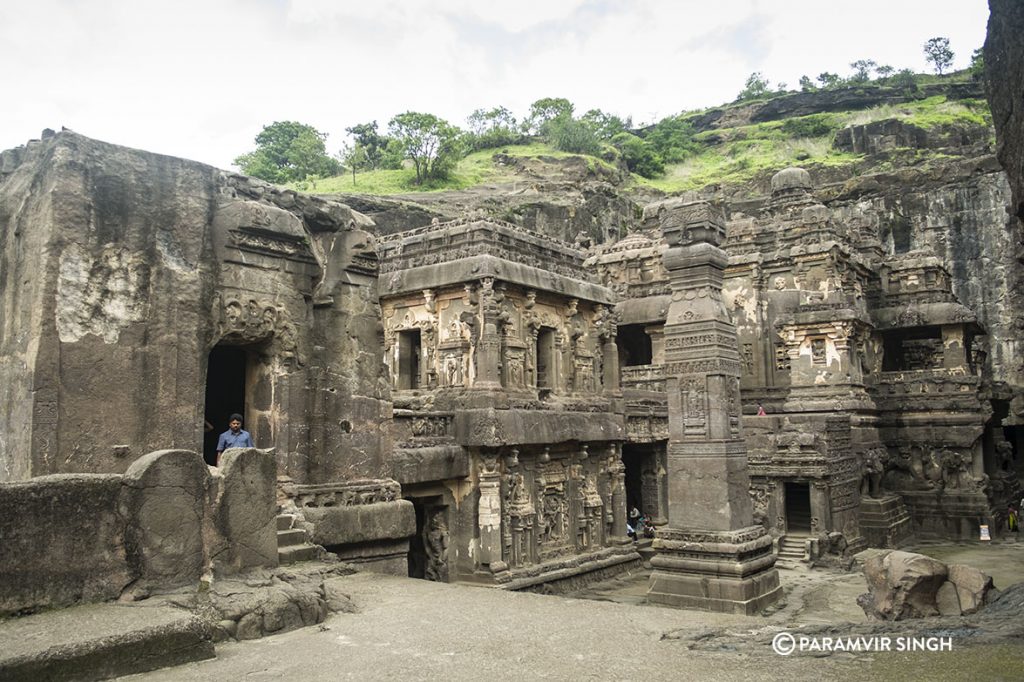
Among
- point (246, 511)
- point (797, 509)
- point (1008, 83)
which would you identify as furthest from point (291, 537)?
point (797, 509)

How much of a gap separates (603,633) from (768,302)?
810 inches

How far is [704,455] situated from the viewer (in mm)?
10562

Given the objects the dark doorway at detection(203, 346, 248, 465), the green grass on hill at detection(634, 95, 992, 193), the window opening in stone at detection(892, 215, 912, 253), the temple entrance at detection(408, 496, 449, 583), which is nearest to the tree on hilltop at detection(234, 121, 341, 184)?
the green grass on hill at detection(634, 95, 992, 193)

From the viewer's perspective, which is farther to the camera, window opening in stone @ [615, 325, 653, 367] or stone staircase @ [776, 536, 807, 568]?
window opening in stone @ [615, 325, 653, 367]

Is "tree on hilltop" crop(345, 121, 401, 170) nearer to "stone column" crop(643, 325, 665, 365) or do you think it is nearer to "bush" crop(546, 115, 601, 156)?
"bush" crop(546, 115, 601, 156)

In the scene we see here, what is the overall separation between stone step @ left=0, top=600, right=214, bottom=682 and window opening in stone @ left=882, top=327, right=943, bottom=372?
2584 cm

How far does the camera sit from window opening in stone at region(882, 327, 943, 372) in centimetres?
2681

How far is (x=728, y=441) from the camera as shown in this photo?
34.4 feet

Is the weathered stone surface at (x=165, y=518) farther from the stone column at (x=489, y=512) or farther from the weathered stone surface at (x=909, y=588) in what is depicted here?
the stone column at (x=489, y=512)

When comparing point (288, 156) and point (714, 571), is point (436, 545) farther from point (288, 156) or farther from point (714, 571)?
point (288, 156)

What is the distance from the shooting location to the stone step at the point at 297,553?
6.99 meters

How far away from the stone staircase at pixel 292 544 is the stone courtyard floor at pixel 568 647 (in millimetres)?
713

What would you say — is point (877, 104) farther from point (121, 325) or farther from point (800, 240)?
point (121, 325)

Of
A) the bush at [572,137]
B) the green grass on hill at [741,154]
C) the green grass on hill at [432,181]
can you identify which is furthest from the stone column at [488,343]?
the bush at [572,137]
